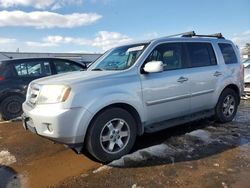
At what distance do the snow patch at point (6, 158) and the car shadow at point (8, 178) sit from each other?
A: 16 centimetres

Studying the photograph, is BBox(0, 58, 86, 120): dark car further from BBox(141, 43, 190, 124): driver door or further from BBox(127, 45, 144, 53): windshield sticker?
BBox(141, 43, 190, 124): driver door

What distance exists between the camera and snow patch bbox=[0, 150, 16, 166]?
4691 millimetres

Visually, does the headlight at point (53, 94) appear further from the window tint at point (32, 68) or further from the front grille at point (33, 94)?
the window tint at point (32, 68)

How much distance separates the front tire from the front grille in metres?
0.97

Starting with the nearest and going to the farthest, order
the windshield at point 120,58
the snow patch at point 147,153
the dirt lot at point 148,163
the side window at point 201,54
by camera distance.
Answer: the dirt lot at point 148,163
the snow patch at point 147,153
the windshield at point 120,58
the side window at point 201,54

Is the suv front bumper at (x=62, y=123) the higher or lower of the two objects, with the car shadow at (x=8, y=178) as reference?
higher

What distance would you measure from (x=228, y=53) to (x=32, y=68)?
15.7 ft

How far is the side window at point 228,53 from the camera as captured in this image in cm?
646

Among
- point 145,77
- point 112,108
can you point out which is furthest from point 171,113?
point 112,108

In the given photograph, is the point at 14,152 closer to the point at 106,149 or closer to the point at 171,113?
the point at 106,149

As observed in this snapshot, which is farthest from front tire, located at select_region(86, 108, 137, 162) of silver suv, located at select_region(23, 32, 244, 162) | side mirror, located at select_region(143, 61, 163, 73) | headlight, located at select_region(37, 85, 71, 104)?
side mirror, located at select_region(143, 61, 163, 73)

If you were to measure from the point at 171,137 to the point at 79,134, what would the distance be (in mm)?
2091

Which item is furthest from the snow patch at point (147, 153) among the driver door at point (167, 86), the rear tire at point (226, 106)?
the rear tire at point (226, 106)

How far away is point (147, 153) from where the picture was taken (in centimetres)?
471
